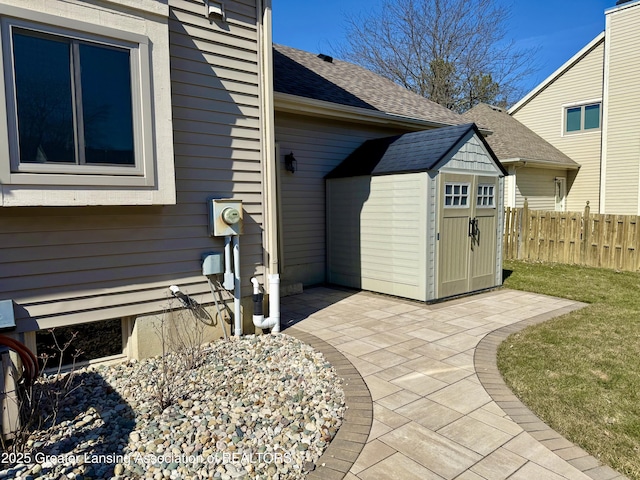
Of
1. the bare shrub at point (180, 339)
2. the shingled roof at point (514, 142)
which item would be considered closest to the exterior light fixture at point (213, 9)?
the bare shrub at point (180, 339)

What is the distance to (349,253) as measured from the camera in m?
7.51

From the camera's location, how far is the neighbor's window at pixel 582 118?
47.5ft

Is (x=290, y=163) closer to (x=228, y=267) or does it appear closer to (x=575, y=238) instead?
(x=228, y=267)

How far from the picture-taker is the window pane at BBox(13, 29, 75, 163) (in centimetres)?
324

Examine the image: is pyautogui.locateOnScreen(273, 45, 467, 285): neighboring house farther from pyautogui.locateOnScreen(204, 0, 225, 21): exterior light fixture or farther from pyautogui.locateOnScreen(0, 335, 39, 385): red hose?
pyautogui.locateOnScreen(0, 335, 39, 385): red hose

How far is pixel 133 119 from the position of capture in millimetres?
3775

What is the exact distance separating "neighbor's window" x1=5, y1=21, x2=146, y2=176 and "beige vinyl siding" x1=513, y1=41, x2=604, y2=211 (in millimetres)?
15561

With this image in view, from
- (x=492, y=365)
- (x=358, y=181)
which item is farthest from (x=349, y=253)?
(x=492, y=365)

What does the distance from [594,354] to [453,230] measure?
2.64 metres

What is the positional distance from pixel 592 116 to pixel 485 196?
35.4 ft

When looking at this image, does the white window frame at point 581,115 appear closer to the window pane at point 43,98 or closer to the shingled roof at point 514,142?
the shingled roof at point 514,142

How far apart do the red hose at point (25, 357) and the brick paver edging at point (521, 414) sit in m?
3.55

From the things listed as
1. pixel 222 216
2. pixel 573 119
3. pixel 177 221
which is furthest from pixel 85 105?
pixel 573 119

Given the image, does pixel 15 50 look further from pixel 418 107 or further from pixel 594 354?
pixel 418 107
